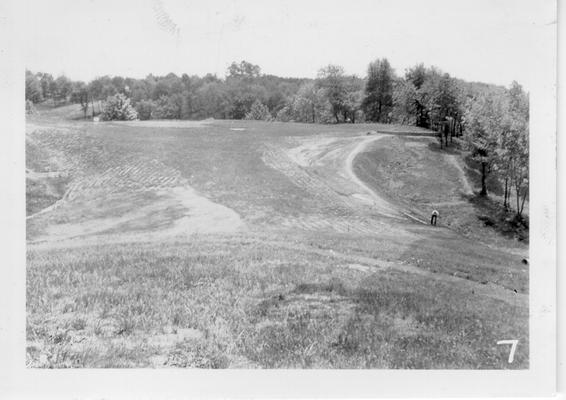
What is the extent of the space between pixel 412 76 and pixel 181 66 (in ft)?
12.5

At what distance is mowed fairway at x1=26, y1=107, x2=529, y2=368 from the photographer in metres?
7.79

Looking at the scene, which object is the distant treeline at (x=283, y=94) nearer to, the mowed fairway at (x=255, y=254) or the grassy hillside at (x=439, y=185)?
the mowed fairway at (x=255, y=254)

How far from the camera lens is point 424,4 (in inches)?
332

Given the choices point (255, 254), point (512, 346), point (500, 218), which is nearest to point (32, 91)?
point (255, 254)

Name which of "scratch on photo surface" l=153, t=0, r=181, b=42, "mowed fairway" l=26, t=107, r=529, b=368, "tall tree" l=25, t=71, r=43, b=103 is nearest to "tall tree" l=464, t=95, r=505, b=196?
"mowed fairway" l=26, t=107, r=529, b=368

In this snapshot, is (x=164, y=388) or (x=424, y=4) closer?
(x=164, y=388)

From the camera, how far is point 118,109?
28.8ft

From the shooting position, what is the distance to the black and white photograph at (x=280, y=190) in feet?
25.8

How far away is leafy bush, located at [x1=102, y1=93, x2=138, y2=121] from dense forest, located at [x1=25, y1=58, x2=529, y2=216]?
0.7 inches

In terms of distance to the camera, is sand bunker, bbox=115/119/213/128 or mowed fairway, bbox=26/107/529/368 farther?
sand bunker, bbox=115/119/213/128

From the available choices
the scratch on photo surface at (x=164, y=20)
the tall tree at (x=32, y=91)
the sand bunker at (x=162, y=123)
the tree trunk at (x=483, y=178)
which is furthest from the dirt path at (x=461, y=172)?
the tall tree at (x=32, y=91)

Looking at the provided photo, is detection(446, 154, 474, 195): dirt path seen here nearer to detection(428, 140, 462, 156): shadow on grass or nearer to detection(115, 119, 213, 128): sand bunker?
detection(428, 140, 462, 156): shadow on grass
